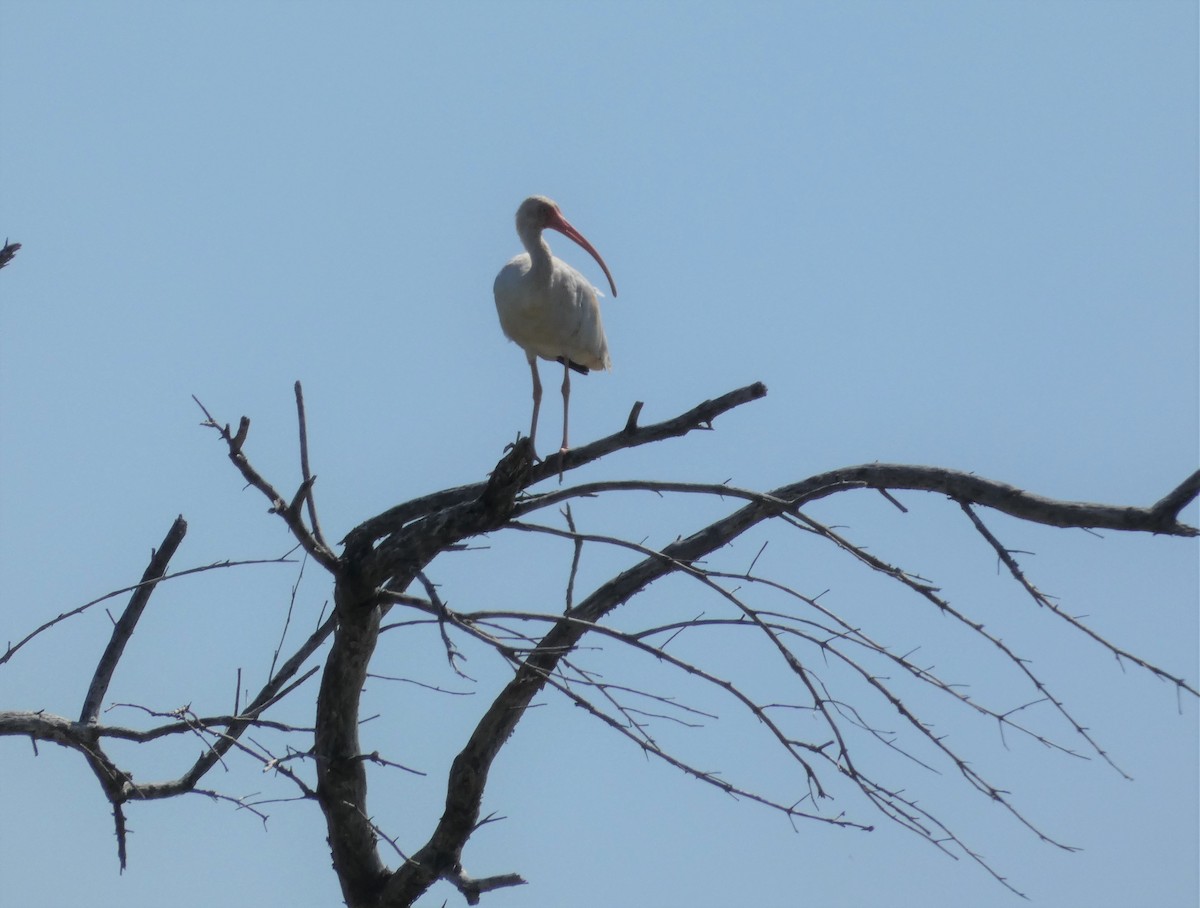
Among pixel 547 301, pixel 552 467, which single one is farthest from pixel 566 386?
pixel 552 467

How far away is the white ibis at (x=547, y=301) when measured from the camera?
33.3ft

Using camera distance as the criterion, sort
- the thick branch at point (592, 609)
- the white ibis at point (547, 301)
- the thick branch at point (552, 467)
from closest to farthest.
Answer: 1. the thick branch at point (552, 467)
2. the thick branch at point (592, 609)
3. the white ibis at point (547, 301)

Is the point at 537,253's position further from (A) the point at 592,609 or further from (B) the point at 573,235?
(A) the point at 592,609

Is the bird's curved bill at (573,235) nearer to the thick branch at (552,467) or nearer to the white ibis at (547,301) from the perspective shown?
the white ibis at (547,301)

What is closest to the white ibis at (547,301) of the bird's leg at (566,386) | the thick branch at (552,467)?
the bird's leg at (566,386)

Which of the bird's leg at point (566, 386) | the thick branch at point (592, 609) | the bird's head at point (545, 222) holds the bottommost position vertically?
the thick branch at point (592, 609)

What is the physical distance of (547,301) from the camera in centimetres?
1012

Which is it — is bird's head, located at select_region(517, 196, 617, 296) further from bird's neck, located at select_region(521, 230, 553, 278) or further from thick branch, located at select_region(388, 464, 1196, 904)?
thick branch, located at select_region(388, 464, 1196, 904)

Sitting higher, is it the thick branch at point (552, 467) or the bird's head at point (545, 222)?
the bird's head at point (545, 222)

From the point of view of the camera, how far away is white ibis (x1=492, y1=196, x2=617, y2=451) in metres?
10.2

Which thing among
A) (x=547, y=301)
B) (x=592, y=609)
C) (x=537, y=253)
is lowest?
(x=592, y=609)

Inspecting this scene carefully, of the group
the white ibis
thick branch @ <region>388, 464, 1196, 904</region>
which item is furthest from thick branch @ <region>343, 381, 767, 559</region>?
the white ibis

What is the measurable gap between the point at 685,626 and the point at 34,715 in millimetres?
2857

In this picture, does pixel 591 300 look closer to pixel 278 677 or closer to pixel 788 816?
pixel 278 677
